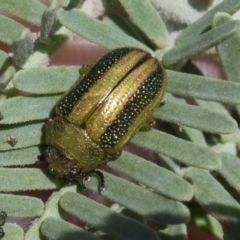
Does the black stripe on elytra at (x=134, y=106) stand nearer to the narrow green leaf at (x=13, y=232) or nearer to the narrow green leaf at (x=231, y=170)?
the narrow green leaf at (x=231, y=170)

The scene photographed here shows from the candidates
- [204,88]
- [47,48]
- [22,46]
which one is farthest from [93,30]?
[204,88]

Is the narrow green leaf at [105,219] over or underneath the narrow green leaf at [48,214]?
over

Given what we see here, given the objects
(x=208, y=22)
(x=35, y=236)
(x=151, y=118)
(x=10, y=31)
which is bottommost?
(x=35, y=236)

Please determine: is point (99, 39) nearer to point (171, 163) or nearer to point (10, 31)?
point (10, 31)

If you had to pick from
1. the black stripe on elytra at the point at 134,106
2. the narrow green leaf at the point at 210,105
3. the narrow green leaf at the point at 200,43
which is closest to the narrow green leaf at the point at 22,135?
the black stripe on elytra at the point at 134,106

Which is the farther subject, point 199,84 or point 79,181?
point 79,181

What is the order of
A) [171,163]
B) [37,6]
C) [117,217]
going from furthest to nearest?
[171,163]
[37,6]
[117,217]

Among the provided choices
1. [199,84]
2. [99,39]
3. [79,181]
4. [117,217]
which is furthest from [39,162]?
[199,84]
